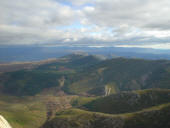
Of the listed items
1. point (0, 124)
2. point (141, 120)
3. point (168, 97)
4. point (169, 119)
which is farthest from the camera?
point (168, 97)

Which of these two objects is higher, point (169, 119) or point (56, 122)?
point (169, 119)

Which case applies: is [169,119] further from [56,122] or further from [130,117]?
[56,122]

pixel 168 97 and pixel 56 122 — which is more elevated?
pixel 168 97

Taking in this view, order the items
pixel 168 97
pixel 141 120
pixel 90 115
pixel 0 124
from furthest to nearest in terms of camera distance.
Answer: pixel 168 97 → pixel 90 115 → pixel 141 120 → pixel 0 124

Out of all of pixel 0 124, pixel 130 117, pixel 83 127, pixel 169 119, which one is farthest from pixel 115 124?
pixel 0 124

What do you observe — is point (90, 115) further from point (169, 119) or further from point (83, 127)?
point (169, 119)

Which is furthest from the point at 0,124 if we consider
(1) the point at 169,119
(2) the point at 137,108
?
(2) the point at 137,108

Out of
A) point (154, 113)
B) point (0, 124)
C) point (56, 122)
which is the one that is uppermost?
point (0, 124)

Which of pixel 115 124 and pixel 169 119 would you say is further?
pixel 115 124

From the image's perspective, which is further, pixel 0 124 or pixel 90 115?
pixel 90 115
